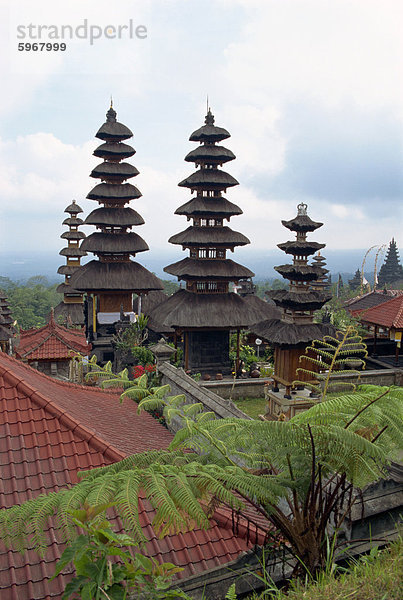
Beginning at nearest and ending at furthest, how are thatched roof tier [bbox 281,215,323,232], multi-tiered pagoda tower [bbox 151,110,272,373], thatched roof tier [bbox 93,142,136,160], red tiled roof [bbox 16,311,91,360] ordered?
thatched roof tier [bbox 281,215,323,232]
red tiled roof [bbox 16,311,91,360]
multi-tiered pagoda tower [bbox 151,110,272,373]
thatched roof tier [bbox 93,142,136,160]

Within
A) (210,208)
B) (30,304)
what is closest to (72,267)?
(210,208)

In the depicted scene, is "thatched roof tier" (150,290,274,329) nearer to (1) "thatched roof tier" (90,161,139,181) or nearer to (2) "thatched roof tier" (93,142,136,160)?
(1) "thatched roof tier" (90,161,139,181)

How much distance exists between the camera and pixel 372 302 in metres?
36.5

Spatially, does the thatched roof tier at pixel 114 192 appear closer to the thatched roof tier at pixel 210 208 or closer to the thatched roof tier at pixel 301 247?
the thatched roof tier at pixel 210 208

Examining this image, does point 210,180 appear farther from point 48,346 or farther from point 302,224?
point 48,346

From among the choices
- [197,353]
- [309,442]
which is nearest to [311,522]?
[309,442]

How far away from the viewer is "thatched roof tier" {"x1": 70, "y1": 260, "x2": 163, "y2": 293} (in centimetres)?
2852

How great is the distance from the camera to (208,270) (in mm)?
25375

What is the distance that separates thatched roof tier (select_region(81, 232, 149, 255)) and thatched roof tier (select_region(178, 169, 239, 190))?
549cm

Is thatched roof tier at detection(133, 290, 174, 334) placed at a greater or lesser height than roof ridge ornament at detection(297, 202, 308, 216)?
lesser

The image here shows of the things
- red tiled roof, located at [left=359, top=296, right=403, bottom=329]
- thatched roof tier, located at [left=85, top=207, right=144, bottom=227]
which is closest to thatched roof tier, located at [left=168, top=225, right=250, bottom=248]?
thatched roof tier, located at [left=85, top=207, right=144, bottom=227]

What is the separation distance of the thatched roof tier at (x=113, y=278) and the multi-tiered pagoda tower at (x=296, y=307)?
39.9 ft

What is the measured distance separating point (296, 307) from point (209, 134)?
1262cm

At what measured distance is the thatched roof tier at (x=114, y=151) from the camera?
30188 millimetres
